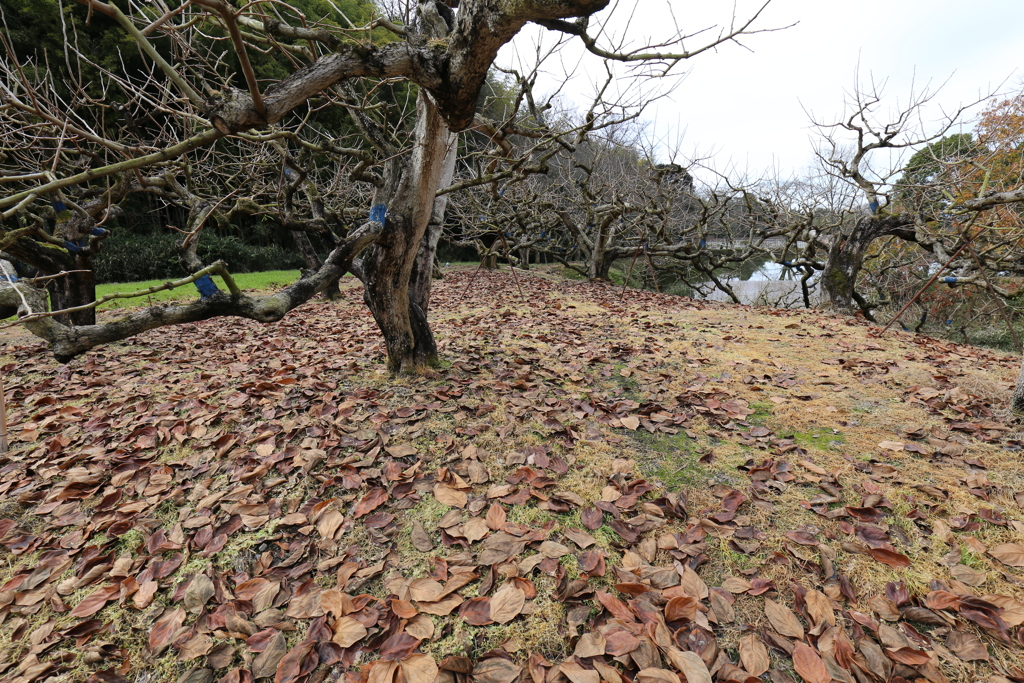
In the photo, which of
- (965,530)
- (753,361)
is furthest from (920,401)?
(965,530)

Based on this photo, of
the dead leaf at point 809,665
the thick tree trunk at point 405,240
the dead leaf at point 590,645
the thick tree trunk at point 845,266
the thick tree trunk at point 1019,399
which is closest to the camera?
the dead leaf at point 809,665

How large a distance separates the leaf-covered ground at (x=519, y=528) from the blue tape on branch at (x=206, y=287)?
0.94 meters

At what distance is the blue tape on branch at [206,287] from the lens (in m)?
2.56

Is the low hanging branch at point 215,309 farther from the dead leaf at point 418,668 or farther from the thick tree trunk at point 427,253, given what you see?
the dead leaf at point 418,668

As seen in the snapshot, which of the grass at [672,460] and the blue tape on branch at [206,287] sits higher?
the blue tape on branch at [206,287]

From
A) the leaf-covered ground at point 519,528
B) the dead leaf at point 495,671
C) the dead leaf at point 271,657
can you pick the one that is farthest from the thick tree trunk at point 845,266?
the dead leaf at point 271,657

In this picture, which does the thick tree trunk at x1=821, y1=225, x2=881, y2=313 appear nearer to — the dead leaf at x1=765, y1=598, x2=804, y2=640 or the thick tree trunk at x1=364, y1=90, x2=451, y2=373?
the thick tree trunk at x1=364, y1=90, x2=451, y2=373

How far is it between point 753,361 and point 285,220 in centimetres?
512

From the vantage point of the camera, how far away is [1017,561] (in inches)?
64.7

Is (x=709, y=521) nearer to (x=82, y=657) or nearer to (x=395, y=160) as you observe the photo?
(x=82, y=657)

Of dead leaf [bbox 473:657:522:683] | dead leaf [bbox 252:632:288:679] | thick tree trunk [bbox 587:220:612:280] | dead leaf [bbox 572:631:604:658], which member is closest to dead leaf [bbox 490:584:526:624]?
dead leaf [bbox 473:657:522:683]

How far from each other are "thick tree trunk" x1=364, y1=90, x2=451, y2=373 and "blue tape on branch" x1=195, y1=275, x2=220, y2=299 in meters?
1.06

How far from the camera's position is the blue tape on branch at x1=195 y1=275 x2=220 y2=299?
8.41 feet

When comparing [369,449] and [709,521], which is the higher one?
[709,521]
